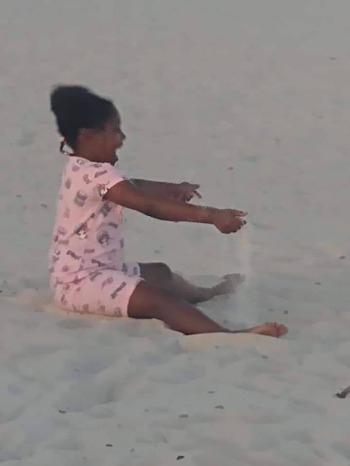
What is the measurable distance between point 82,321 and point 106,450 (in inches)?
48.3

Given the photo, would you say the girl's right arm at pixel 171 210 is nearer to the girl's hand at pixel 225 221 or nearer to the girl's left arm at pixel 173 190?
the girl's hand at pixel 225 221

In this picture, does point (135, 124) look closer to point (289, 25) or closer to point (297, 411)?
point (289, 25)

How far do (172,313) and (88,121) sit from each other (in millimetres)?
855

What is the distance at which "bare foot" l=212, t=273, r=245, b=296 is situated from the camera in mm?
5035

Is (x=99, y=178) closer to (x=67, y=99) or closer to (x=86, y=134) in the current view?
(x=86, y=134)

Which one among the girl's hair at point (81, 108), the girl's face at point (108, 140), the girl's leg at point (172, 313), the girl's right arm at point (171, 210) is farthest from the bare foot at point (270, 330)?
the girl's hair at point (81, 108)

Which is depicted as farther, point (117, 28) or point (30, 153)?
point (117, 28)

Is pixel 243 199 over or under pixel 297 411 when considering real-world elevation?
under

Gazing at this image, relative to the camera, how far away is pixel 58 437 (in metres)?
3.39

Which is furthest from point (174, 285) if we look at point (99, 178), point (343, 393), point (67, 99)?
point (343, 393)

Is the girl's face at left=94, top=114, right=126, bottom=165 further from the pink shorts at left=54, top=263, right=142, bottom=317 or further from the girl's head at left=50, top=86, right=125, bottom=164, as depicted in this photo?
the pink shorts at left=54, top=263, right=142, bottom=317

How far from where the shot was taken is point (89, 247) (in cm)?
456

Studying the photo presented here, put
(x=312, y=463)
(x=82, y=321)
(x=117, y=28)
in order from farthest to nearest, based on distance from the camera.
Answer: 1. (x=117, y=28)
2. (x=82, y=321)
3. (x=312, y=463)

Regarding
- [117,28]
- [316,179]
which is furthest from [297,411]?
[117,28]
